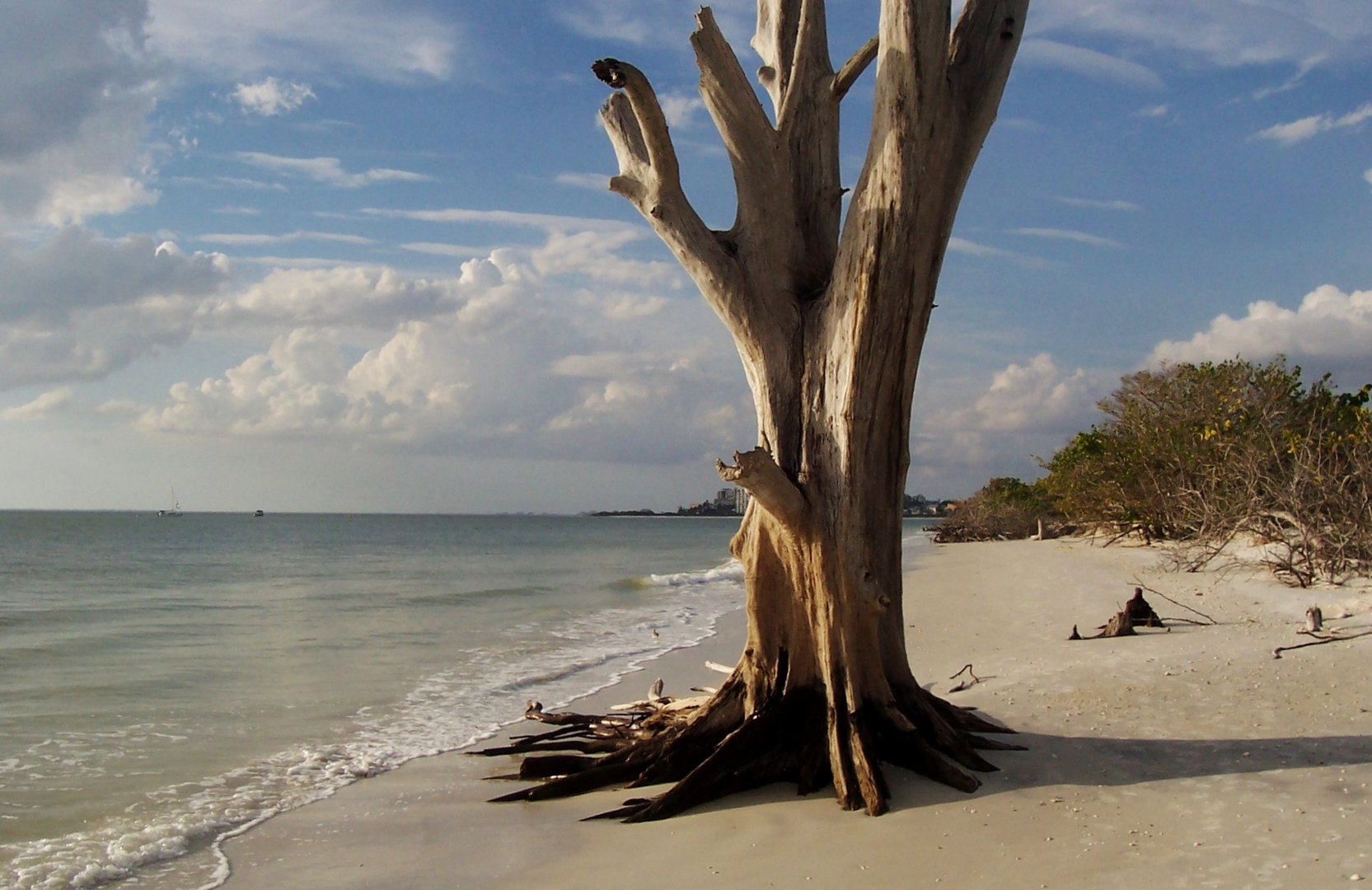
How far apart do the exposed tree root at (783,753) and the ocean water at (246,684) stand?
2397 millimetres

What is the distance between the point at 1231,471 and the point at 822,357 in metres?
13.6

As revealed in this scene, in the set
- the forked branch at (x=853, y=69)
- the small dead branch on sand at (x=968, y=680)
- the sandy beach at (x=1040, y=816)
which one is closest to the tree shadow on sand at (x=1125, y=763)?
the sandy beach at (x=1040, y=816)

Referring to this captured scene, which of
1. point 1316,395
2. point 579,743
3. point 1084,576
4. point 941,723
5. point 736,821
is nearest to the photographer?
point 736,821

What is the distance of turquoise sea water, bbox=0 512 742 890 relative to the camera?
6.82 metres

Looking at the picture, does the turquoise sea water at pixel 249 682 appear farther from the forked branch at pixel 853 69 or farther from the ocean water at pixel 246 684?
the forked branch at pixel 853 69

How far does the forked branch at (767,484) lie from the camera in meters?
5.36

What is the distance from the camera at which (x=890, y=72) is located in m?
5.69

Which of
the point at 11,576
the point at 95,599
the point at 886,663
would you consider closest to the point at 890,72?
the point at 886,663

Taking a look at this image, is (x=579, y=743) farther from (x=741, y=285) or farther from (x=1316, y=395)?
(x=1316, y=395)

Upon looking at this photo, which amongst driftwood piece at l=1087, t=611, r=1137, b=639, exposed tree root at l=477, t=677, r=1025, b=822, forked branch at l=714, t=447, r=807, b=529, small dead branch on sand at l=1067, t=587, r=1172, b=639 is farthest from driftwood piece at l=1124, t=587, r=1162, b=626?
forked branch at l=714, t=447, r=807, b=529

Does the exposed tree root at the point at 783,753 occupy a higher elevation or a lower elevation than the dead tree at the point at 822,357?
lower

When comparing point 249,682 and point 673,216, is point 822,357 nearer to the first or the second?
point 673,216

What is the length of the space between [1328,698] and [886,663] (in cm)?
320

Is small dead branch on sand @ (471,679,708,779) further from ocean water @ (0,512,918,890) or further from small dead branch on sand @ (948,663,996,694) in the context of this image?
small dead branch on sand @ (948,663,996,694)
